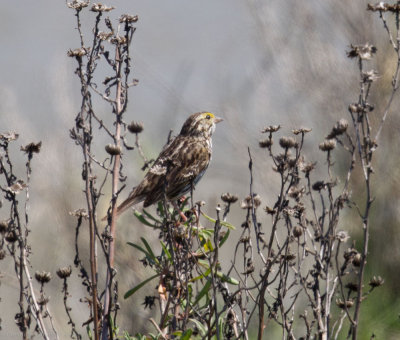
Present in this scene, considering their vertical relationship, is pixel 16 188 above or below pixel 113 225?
above

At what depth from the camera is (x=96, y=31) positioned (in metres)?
3.24

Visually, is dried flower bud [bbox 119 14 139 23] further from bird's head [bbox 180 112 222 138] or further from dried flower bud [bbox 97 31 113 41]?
bird's head [bbox 180 112 222 138]

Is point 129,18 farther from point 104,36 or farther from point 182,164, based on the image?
point 182,164

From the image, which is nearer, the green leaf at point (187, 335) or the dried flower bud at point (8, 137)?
the green leaf at point (187, 335)

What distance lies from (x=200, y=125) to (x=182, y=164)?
2.95ft

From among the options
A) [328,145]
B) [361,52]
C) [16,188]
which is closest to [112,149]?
[16,188]

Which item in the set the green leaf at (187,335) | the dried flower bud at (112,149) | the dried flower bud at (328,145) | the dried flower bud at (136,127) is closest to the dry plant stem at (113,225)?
the dried flower bud at (112,149)

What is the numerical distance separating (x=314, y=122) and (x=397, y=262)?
4.42ft

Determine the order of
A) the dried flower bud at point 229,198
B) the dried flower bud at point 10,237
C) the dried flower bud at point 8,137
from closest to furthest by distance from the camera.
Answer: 1. the dried flower bud at point 8,137
2. the dried flower bud at point 10,237
3. the dried flower bud at point 229,198

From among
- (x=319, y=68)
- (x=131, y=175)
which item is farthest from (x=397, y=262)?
(x=131, y=175)

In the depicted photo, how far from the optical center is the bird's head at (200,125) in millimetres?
5781

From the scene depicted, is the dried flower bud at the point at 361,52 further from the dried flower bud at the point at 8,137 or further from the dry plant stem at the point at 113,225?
the dried flower bud at the point at 8,137

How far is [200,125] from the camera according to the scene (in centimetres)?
585

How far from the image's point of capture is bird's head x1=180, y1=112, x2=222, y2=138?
19.0 ft
